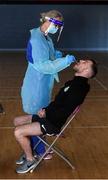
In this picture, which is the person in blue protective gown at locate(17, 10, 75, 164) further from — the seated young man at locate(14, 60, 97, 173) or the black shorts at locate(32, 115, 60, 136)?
the black shorts at locate(32, 115, 60, 136)

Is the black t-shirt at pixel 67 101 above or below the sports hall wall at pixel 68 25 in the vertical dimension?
above

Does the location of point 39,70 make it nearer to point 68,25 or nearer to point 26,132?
point 26,132

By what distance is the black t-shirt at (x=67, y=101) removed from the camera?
3973 millimetres

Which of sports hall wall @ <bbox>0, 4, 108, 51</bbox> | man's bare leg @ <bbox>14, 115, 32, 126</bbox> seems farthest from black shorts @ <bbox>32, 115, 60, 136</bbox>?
sports hall wall @ <bbox>0, 4, 108, 51</bbox>

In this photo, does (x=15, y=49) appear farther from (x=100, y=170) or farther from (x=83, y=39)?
(x=100, y=170)

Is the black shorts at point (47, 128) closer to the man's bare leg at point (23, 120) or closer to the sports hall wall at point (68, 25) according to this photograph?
the man's bare leg at point (23, 120)

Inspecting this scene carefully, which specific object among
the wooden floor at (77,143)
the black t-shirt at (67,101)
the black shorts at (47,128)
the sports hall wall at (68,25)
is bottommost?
the sports hall wall at (68,25)

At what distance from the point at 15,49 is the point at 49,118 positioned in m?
12.0

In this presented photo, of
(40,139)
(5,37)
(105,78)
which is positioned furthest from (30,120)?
(5,37)

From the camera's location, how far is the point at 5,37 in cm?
1571

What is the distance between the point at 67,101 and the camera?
13.1ft

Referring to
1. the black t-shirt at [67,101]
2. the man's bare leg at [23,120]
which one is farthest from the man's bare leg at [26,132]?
the man's bare leg at [23,120]

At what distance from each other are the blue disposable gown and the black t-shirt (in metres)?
0.19

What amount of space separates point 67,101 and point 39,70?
405 millimetres
